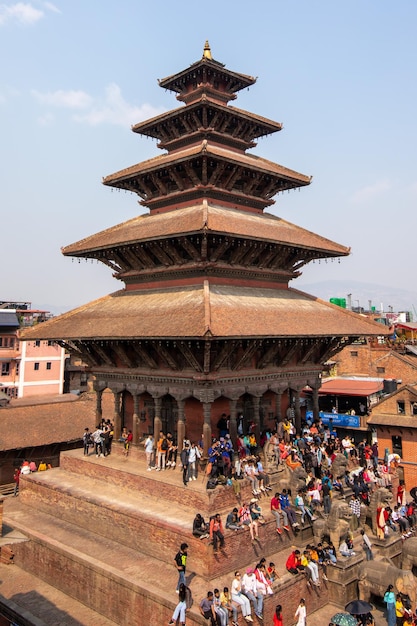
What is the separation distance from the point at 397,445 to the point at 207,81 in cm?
2450

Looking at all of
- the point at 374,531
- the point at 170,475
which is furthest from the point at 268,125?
the point at 374,531

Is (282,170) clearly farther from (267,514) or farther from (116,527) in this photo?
(116,527)

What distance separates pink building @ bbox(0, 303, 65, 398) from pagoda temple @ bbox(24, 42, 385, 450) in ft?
93.8

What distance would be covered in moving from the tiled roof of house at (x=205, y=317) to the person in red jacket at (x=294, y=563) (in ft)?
21.0

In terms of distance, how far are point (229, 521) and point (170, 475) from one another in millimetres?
3462

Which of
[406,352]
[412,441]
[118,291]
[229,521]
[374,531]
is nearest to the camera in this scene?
[229,521]

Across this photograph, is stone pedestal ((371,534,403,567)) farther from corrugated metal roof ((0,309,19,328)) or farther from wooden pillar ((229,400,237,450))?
corrugated metal roof ((0,309,19,328))

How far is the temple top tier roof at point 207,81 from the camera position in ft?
72.8

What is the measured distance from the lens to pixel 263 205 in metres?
22.6

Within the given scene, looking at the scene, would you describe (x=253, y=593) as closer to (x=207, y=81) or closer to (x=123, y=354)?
(x=123, y=354)

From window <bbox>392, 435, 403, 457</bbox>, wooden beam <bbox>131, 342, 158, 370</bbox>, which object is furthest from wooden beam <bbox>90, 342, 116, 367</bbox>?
window <bbox>392, 435, 403, 457</bbox>

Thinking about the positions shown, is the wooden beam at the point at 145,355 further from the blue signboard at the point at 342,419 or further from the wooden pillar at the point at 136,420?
the blue signboard at the point at 342,419

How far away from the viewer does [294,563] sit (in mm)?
13117

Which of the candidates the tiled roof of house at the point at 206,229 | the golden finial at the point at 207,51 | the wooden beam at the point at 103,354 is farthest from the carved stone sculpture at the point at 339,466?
the golden finial at the point at 207,51
